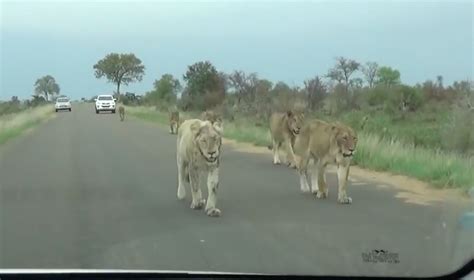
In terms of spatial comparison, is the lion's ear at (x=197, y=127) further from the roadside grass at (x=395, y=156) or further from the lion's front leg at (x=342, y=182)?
the lion's front leg at (x=342, y=182)

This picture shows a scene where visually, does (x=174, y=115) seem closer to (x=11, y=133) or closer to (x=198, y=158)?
(x=198, y=158)

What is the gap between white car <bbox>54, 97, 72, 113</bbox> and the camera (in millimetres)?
7331

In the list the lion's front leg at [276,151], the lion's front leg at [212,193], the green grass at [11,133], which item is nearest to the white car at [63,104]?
the green grass at [11,133]

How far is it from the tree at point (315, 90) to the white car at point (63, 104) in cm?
228

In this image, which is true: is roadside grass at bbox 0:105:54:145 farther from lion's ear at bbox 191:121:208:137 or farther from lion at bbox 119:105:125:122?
lion's ear at bbox 191:121:208:137

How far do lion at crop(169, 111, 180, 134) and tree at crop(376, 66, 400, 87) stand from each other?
2.77 meters

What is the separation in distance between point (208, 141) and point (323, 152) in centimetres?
237

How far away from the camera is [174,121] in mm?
9930

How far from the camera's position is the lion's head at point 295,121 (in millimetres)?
10519

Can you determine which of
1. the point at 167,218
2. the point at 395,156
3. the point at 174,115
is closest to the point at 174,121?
the point at 174,115

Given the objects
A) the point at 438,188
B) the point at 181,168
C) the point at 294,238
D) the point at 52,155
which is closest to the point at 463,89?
the point at 294,238

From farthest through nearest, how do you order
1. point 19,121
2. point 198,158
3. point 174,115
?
point 174,115
point 198,158
point 19,121

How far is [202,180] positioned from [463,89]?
3.70 metres

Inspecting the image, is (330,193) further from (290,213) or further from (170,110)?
(170,110)
